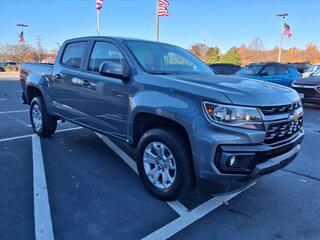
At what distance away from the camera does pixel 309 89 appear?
1123 cm

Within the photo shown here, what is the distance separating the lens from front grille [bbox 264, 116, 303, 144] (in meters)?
3.19

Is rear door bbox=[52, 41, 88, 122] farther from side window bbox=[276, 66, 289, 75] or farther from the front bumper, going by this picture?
side window bbox=[276, 66, 289, 75]

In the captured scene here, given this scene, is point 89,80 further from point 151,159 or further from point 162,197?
point 162,197

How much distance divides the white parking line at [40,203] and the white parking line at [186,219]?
3.12ft

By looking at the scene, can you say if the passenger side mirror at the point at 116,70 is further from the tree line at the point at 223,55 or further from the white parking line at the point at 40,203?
the tree line at the point at 223,55

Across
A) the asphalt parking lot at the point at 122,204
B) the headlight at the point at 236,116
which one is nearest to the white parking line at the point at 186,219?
the asphalt parking lot at the point at 122,204

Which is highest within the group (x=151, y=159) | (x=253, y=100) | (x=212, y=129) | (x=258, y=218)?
(x=253, y=100)

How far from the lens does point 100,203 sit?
364cm

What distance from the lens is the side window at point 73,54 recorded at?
5145mm

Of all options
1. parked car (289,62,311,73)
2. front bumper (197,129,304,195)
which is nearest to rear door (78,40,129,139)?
front bumper (197,129,304,195)

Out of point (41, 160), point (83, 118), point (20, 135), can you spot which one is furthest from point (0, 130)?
point (83, 118)

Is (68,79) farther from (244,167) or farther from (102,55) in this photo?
(244,167)

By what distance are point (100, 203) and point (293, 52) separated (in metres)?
82.4

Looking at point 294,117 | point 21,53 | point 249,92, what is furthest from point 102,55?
point 21,53
